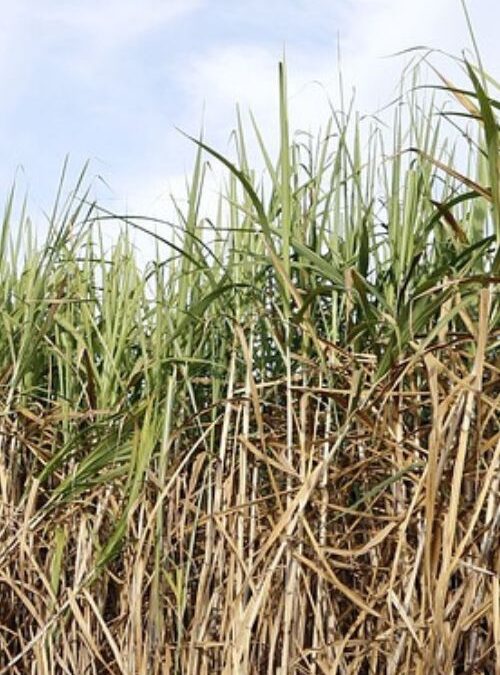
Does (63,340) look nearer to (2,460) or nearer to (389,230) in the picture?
(2,460)

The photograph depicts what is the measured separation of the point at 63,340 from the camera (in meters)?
2.14

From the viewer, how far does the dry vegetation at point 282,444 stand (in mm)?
1512

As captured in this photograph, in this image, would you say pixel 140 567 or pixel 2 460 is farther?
pixel 2 460

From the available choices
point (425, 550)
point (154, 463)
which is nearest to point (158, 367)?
point (154, 463)

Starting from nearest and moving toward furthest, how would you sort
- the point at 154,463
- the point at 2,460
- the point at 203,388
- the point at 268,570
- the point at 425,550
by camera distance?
the point at 425,550, the point at 268,570, the point at 154,463, the point at 203,388, the point at 2,460

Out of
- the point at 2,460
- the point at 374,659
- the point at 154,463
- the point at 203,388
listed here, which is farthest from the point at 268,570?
the point at 2,460

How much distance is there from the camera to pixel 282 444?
1677mm

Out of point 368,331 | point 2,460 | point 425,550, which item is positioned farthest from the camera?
point 2,460

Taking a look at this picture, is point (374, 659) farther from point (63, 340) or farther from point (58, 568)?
point (63, 340)

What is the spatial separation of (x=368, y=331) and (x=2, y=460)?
715 millimetres

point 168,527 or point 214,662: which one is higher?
point 168,527

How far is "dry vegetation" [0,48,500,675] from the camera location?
1.51 metres

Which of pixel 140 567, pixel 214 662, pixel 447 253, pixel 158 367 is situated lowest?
pixel 214 662

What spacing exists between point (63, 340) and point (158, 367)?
0.41 m
